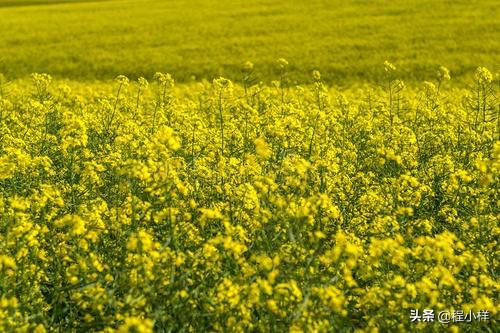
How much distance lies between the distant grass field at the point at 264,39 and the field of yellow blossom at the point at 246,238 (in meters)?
9.19

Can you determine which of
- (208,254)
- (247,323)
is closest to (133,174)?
(208,254)

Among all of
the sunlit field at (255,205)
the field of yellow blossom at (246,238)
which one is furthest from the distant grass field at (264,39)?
the field of yellow blossom at (246,238)

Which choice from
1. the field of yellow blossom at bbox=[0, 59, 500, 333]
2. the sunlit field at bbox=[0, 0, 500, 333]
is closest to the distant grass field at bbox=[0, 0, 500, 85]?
the sunlit field at bbox=[0, 0, 500, 333]

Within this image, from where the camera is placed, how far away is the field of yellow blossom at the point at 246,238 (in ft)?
10.6

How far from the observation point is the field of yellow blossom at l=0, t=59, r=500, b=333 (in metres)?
3.22

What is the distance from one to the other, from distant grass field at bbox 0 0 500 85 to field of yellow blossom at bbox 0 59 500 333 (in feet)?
30.2

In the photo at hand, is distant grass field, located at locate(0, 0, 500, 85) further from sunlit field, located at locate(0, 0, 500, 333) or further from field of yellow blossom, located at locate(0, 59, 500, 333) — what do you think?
field of yellow blossom, located at locate(0, 59, 500, 333)

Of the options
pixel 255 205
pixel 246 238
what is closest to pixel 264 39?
pixel 255 205

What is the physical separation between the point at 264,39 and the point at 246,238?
1653 centimetres

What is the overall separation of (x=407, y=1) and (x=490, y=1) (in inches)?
128

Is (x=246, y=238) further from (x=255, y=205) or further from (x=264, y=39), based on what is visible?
(x=264, y=39)

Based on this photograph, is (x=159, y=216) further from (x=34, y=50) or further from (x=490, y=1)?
(x=490, y=1)

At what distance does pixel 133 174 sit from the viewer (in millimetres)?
3592

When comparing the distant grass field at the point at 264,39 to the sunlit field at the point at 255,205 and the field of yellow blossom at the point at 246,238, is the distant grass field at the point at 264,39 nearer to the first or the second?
the sunlit field at the point at 255,205
